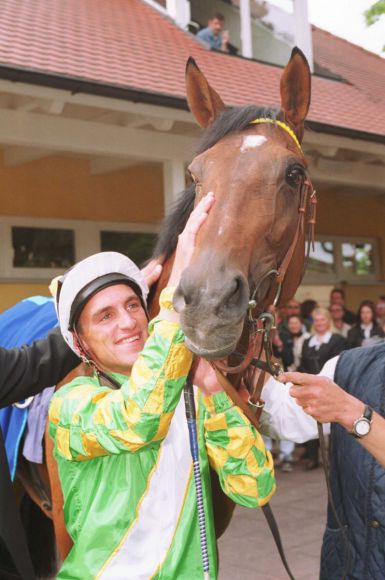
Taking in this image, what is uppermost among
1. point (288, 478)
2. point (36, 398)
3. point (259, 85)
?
point (259, 85)

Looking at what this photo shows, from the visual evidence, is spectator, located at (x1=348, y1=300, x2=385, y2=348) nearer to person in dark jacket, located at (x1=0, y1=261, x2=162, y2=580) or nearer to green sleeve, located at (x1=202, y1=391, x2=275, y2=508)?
person in dark jacket, located at (x1=0, y1=261, x2=162, y2=580)

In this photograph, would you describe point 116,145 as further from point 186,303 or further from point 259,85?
point 186,303

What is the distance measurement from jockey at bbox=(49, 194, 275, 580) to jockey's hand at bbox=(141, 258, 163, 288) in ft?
1.61

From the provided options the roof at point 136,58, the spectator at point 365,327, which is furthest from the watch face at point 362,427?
the spectator at point 365,327

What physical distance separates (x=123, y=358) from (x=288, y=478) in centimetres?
599

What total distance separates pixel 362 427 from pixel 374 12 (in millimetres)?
10616

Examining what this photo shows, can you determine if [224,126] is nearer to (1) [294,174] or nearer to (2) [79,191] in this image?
(1) [294,174]

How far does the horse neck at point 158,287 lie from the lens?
8.99ft

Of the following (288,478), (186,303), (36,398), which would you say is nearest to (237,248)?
(186,303)

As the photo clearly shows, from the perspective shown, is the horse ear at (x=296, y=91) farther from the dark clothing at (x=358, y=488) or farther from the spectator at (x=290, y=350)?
the spectator at (x=290, y=350)

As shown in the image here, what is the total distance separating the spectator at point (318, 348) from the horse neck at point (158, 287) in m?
5.46

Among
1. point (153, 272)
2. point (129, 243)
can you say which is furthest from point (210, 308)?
point (129, 243)

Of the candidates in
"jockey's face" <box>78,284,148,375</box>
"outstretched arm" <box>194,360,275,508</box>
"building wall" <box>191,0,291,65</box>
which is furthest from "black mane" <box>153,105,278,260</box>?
"building wall" <box>191,0,291,65</box>

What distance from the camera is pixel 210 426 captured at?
6.68 feet
